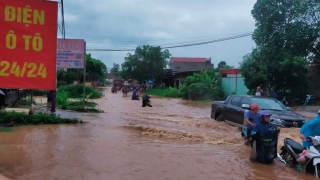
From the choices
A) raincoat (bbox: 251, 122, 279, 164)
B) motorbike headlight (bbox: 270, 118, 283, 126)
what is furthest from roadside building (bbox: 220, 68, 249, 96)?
raincoat (bbox: 251, 122, 279, 164)

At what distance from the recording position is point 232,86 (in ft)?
116

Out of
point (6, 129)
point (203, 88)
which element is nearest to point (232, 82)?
point (203, 88)

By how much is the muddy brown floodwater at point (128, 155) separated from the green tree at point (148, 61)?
41.3 metres

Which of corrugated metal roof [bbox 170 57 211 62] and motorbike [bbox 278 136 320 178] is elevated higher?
corrugated metal roof [bbox 170 57 211 62]

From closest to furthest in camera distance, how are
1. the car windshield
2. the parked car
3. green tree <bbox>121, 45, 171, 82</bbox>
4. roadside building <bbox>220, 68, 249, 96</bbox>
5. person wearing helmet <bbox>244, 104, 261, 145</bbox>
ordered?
person wearing helmet <bbox>244, 104, 261, 145</bbox>, the parked car, the car windshield, roadside building <bbox>220, 68, 249, 96</bbox>, green tree <bbox>121, 45, 171, 82</bbox>

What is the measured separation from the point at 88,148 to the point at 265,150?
4.16 meters

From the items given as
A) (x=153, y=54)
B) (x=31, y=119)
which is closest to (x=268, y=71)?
(x=31, y=119)

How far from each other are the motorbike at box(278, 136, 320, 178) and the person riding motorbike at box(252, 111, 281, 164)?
0.29m

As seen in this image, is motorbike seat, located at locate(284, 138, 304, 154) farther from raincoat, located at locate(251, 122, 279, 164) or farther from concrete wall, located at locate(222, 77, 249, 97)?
concrete wall, located at locate(222, 77, 249, 97)

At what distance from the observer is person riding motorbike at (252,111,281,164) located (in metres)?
7.48

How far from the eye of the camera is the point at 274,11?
22.2 metres

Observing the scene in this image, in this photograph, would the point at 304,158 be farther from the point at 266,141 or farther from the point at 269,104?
the point at 269,104

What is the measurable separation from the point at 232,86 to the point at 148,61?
68.6 ft

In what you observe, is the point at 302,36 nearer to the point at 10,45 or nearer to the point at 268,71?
the point at 268,71
